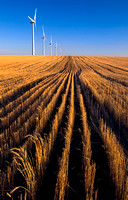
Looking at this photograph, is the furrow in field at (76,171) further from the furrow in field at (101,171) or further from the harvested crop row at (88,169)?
the furrow in field at (101,171)

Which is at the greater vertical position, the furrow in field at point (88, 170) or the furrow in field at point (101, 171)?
the furrow in field at point (88, 170)

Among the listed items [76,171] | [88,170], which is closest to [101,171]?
[76,171]

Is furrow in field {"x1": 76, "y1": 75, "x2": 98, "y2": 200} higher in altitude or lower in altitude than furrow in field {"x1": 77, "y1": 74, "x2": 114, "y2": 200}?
higher

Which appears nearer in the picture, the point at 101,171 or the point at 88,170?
the point at 88,170

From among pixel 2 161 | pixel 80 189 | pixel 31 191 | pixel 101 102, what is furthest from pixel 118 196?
pixel 101 102

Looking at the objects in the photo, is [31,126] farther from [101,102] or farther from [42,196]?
[101,102]

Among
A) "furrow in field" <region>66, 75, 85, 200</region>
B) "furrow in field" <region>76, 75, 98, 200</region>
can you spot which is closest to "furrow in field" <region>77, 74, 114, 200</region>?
"furrow in field" <region>76, 75, 98, 200</region>

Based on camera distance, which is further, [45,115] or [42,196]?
[45,115]

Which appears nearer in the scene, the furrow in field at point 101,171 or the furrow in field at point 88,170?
the furrow in field at point 88,170

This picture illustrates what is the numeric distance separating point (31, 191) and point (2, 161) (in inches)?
37.6

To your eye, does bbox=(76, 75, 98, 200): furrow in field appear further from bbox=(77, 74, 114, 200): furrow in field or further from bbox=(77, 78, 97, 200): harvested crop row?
bbox=(77, 74, 114, 200): furrow in field

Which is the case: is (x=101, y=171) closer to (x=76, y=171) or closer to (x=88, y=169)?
(x=76, y=171)

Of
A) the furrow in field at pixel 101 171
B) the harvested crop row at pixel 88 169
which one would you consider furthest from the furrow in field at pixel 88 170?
the furrow in field at pixel 101 171

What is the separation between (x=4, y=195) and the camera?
187cm
